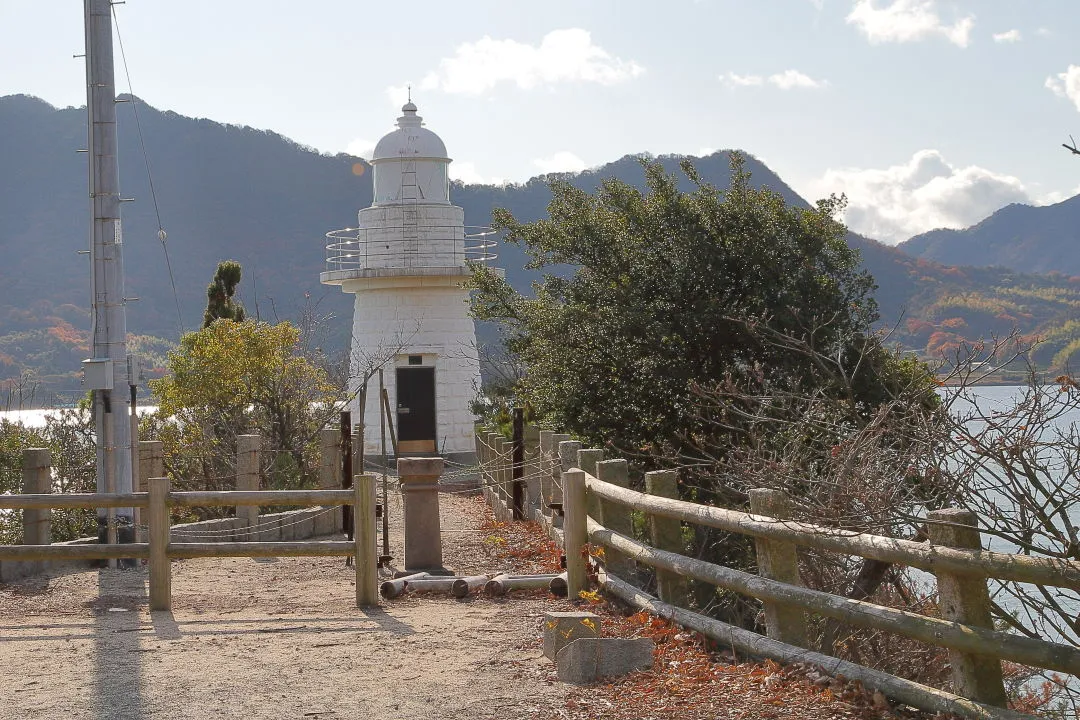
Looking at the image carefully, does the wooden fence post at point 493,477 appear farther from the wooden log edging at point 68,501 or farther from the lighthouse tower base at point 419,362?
the wooden log edging at point 68,501

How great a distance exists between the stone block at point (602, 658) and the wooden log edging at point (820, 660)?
0.56 m

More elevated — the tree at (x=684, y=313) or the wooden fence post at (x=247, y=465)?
the tree at (x=684, y=313)

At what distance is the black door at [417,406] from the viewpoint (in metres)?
26.3

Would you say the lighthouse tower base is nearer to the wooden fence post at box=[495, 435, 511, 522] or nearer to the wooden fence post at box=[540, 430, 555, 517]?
the wooden fence post at box=[495, 435, 511, 522]

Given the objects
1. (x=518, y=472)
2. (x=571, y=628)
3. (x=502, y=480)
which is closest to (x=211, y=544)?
(x=571, y=628)

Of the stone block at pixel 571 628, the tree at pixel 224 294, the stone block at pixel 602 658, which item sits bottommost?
the stone block at pixel 602 658

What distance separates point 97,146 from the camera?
12.3 metres

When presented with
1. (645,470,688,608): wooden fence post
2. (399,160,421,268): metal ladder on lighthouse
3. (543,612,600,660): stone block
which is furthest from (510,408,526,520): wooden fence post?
(399,160,421,268): metal ladder on lighthouse

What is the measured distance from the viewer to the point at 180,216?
10662 cm

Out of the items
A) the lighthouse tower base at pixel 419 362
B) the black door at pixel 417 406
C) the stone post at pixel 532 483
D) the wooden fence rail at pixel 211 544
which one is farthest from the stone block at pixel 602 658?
the black door at pixel 417 406

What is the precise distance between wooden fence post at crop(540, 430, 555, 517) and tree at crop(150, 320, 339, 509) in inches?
185

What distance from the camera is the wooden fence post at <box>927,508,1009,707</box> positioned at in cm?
505

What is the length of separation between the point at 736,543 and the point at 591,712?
23.3 feet

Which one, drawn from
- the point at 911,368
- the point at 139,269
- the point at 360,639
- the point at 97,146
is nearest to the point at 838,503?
the point at 360,639
